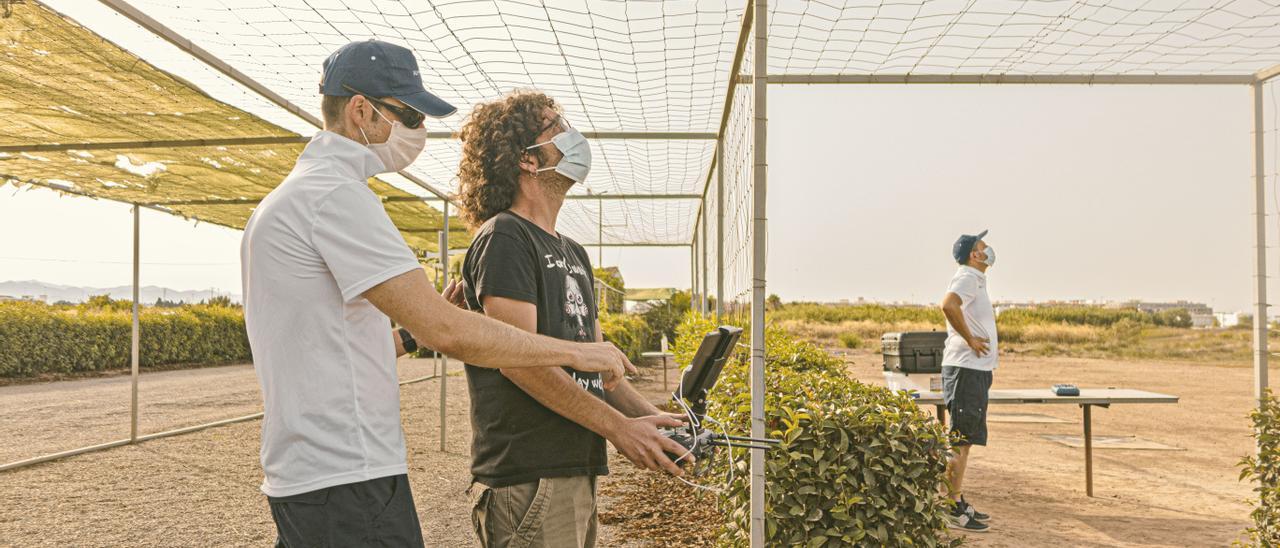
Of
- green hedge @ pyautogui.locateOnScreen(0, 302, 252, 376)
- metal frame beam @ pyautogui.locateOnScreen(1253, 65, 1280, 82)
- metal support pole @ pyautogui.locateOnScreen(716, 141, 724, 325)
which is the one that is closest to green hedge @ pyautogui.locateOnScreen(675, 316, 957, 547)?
metal frame beam @ pyautogui.locateOnScreen(1253, 65, 1280, 82)

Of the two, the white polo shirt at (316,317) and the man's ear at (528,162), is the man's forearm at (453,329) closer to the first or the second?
the white polo shirt at (316,317)

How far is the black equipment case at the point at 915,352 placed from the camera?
9.16 m

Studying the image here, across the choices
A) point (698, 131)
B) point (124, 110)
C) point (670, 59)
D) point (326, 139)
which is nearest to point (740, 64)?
point (670, 59)

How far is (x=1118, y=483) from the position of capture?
26.6ft

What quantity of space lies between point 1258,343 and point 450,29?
495 centimetres

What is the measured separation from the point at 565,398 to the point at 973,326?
5144 mm

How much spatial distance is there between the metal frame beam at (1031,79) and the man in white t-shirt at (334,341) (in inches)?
146

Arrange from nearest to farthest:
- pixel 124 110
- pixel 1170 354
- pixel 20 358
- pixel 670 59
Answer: pixel 670 59
pixel 124 110
pixel 20 358
pixel 1170 354

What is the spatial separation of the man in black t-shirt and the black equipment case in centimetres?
752

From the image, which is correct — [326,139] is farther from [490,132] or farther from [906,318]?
[906,318]

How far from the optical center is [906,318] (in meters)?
50.9

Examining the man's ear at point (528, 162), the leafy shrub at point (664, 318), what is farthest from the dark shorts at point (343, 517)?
the leafy shrub at point (664, 318)

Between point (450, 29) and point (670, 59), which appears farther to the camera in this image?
point (670, 59)

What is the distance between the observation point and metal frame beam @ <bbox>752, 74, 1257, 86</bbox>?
16.5 ft
